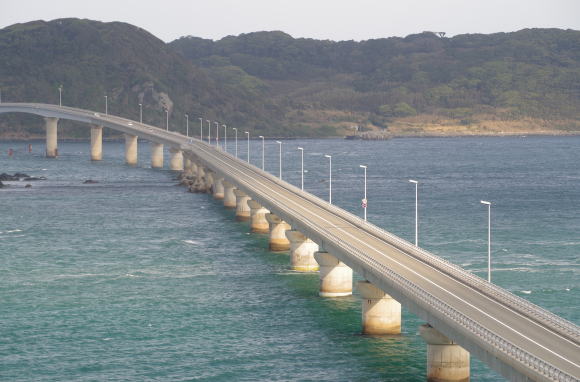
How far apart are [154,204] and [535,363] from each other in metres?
116

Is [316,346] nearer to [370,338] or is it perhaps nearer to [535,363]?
[370,338]

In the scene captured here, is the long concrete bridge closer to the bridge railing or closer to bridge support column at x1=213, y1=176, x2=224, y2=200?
the bridge railing

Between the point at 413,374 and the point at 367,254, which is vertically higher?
the point at 367,254

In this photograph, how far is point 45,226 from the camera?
131 metres

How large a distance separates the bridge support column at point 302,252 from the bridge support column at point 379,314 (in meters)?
23.2

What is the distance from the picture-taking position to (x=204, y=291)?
283 ft

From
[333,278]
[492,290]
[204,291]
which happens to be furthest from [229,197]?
[492,290]

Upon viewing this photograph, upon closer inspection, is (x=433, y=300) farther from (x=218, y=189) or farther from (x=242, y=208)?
(x=218, y=189)

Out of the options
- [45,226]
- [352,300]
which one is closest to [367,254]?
[352,300]

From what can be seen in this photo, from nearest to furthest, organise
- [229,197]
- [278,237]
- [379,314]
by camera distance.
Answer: [379,314], [278,237], [229,197]

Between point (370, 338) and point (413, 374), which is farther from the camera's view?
point (370, 338)

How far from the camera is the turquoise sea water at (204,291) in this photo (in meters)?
64.1

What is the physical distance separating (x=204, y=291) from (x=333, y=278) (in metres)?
11.3

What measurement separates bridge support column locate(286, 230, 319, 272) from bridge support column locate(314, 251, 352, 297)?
10781 mm
